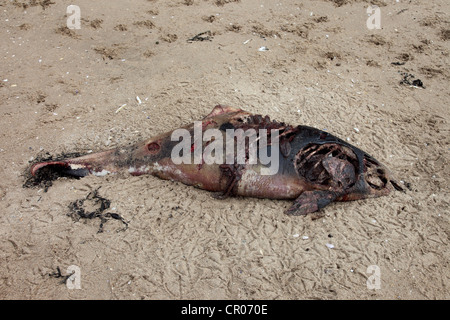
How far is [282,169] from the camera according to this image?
3111 mm

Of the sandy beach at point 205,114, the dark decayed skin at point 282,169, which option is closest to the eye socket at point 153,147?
the dark decayed skin at point 282,169

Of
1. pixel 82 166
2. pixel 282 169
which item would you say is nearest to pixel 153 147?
pixel 82 166

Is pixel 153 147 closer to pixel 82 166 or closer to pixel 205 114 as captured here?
pixel 82 166

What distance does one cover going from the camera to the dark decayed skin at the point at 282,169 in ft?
10.2

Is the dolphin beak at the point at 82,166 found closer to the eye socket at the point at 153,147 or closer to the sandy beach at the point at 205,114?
the sandy beach at the point at 205,114

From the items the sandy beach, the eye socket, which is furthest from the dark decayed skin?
the sandy beach

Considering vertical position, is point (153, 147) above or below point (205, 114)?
above

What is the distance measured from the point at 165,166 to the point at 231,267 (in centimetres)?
115

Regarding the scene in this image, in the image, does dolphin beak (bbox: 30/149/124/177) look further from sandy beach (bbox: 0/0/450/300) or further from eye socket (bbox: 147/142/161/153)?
eye socket (bbox: 147/142/161/153)

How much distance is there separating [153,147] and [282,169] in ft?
4.16

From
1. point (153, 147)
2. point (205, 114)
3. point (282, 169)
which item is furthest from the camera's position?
point (205, 114)

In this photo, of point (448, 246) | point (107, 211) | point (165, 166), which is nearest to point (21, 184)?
point (107, 211)

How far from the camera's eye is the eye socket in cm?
340

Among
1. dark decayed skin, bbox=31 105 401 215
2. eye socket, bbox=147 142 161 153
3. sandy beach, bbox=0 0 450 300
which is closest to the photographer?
sandy beach, bbox=0 0 450 300
